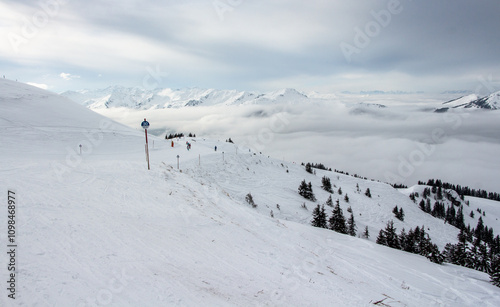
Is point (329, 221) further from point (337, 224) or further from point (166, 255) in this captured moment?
point (166, 255)

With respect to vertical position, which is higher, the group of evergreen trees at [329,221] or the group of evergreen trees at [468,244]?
the group of evergreen trees at [329,221]

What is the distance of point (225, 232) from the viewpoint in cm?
1044

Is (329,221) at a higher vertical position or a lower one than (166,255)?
lower

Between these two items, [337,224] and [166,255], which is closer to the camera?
[166,255]

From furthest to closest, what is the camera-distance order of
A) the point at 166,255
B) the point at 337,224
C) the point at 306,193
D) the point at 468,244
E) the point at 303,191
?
the point at 468,244, the point at 303,191, the point at 306,193, the point at 337,224, the point at 166,255

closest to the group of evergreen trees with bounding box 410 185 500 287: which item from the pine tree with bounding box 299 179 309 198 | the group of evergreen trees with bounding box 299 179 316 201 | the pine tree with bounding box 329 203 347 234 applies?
the pine tree with bounding box 329 203 347 234

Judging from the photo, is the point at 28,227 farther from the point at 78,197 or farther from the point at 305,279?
the point at 305,279

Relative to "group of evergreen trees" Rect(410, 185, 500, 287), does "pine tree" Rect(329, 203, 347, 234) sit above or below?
above

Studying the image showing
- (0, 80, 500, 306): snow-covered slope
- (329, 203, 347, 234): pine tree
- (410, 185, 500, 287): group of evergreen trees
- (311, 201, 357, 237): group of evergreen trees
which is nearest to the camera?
(0, 80, 500, 306): snow-covered slope

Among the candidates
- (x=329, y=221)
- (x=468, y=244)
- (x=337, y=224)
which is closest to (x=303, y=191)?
(x=329, y=221)

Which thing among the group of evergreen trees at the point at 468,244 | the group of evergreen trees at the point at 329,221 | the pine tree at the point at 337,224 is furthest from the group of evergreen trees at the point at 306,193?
the group of evergreen trees at the point at 468,244

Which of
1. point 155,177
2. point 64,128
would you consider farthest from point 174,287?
point 64,128

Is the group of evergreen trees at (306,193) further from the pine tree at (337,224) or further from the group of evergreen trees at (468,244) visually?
the group of evergreen trees at (468,244)

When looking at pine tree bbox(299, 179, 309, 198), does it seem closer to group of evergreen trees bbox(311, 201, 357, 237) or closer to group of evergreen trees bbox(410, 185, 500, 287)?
group of evergreen trees bbox(311, 201, 357, 237)
